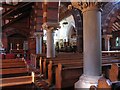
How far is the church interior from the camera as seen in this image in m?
3.31

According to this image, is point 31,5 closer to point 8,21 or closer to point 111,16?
point 8,21

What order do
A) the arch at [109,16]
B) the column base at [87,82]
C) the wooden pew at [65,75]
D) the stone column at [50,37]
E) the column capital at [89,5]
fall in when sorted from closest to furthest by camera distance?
1. the column base at [87,82]
2. the column capital at [89,5]
3. the wooden pew at [65,75]
4. the stone column at [50,37]
5. the arch at [109,16]

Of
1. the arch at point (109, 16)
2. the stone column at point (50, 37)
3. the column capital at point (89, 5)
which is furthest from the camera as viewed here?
the arch at point (109, 16)

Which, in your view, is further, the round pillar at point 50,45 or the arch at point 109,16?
the arch at point 109,16

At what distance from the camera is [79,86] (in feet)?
11.5

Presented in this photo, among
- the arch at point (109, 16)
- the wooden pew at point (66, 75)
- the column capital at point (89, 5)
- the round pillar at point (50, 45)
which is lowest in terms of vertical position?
the wooden pew at point (66, 75)

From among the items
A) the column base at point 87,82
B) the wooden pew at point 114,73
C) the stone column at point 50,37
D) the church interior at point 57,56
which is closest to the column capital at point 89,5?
the church interior at point 57,56

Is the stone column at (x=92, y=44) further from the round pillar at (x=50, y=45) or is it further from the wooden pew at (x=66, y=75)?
the round pillar at (x=50, y=45)

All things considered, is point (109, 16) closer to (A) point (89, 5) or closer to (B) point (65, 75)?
(B) point (65, 75)

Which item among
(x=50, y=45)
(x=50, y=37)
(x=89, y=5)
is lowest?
(x=50, y=45)

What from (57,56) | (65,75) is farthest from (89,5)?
(57,56)

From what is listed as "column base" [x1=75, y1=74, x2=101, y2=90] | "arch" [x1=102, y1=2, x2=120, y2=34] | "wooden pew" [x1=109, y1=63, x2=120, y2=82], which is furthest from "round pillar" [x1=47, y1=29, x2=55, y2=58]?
"arch" [x1=102, y1=2, x2=120, y2=34]

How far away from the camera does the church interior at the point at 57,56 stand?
3312 mm

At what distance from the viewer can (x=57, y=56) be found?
7.70 m
